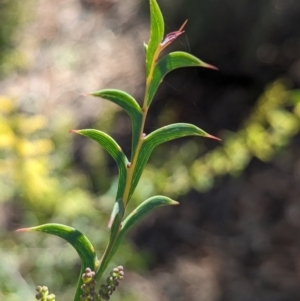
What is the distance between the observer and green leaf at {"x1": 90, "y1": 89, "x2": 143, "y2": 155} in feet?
0.96

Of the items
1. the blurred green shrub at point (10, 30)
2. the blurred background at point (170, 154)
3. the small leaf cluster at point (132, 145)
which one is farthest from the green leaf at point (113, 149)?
the blurred green shrub at point (10, 30)

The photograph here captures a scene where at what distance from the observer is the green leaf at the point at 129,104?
29cm

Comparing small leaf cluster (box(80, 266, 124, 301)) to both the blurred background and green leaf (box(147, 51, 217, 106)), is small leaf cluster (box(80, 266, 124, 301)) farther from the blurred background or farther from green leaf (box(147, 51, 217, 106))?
the blurred background

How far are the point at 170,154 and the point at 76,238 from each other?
2.02m

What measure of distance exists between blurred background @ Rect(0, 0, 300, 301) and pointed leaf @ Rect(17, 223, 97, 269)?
0.89m

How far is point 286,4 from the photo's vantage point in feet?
8.57

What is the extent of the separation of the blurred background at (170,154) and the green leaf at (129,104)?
2.95ft

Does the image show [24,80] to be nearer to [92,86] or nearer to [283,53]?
[92,86]

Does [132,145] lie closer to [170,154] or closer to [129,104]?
[129,104]

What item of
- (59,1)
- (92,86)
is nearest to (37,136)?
(92,86)

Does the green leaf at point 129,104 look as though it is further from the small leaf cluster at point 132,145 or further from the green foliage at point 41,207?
the green foliage at point 41,207

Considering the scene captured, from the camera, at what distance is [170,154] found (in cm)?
231

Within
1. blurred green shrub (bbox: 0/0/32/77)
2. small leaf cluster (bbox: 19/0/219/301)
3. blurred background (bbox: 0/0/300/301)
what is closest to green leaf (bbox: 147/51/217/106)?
small leaf cluster (bbox: 19/0/219/301)

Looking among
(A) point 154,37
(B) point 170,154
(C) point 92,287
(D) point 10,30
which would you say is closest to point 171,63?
(A) point 154,37
